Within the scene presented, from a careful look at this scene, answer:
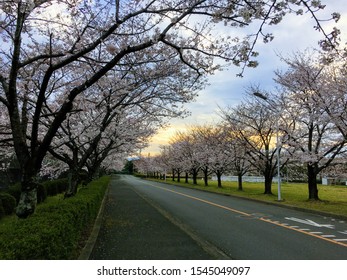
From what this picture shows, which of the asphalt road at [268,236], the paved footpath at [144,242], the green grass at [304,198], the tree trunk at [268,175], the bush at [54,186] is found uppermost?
the tree trunk at [268,175]

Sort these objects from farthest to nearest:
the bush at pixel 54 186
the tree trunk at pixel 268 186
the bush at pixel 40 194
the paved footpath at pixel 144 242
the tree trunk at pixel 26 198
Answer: the tree trunk at pixel 268 186 < the bush at pixel 54 186 < the bush at pixel 40 194 < the tree trunk at pixel 26 198 < the paved footpath at pixel 144 242

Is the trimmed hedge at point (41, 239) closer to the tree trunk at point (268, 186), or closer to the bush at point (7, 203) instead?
the bush at point (7, 203)

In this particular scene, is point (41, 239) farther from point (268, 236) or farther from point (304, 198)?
point (304, 198)

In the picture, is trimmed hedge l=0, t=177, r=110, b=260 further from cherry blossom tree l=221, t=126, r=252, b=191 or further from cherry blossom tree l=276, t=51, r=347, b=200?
cherry blossom tree l=221, t=126, r=252, b=191

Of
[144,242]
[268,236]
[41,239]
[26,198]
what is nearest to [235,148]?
[268,236]

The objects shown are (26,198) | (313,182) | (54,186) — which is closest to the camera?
(26,198)

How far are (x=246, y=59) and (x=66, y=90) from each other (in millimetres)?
8141

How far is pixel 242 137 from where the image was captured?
2823 centimetres

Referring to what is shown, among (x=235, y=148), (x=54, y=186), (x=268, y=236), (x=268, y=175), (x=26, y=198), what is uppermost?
(x=235, y=148)

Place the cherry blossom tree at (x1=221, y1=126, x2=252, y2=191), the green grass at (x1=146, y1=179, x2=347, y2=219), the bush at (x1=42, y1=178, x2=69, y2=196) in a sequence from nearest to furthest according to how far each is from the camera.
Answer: the green grass at (x1=146, y1=179, x2=347, y2=219)
the bush at (x1=42, y1=178, x2=69, y2=196)
the cherry blossom tree at (x1=221, y1=126, x2=252, y2=191)

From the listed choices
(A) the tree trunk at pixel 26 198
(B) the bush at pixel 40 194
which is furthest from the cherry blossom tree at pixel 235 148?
(A) the tree trunk at pixel 26 198

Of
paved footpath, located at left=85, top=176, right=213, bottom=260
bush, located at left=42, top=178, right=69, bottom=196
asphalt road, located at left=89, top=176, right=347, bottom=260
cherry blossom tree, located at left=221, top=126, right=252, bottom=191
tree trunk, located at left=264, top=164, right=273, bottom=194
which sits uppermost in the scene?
cherry blossom tree, located at left=221, top=126, right=252, bottom=191

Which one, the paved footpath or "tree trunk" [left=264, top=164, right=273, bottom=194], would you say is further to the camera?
"tree trunk" [left=264, top=164, right=273, bottom=194]

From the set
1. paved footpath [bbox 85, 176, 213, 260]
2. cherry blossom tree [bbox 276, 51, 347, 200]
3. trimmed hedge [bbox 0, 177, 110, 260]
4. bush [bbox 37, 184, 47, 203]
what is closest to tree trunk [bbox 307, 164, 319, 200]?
cherry blossom tree [bbox 276, 51, 347, 200]
